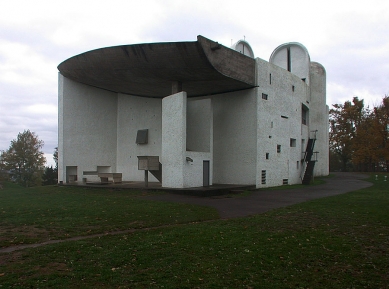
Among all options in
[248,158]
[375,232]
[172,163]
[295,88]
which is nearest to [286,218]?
[375,232]

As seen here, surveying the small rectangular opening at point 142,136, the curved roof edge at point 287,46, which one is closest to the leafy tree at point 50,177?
the small rectangular opening at point 142,136

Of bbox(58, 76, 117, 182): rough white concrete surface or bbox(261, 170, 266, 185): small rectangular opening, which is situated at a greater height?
bbox(58, 76, 117, 182): rough white concrete surface

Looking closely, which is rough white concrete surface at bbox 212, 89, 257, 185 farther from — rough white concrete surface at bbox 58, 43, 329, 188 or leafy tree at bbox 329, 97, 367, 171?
leafy tree at bbox 329, 97, 367, 171

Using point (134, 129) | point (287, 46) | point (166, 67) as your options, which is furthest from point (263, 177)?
point (287, 46)

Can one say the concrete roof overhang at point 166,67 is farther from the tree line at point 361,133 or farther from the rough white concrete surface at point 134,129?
the tree line at point 361,133

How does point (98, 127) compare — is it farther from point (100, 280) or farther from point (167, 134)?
point (100, 280)

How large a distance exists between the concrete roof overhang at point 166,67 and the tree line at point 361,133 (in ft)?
85.2

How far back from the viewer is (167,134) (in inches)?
793

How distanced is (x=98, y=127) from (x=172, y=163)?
9.67 metres

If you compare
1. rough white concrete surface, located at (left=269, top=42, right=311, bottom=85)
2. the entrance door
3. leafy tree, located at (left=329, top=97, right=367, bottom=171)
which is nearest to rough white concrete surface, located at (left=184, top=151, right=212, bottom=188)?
the entrance door

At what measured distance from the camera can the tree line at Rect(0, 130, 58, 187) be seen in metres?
48.4

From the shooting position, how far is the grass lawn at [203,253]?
496 centimetres

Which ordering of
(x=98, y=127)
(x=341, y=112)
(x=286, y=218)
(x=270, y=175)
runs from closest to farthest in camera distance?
(x=286, y=218) < (x=270, y=175) < (x=98, y=127) < (x=341, y=112)

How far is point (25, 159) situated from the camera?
49.1 meters
